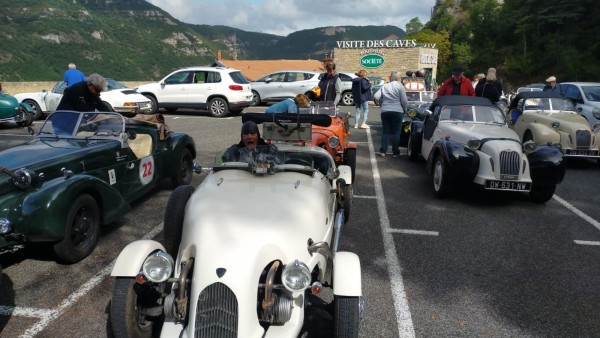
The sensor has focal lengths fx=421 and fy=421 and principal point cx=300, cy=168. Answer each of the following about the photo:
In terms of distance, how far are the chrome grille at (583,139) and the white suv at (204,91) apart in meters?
10.7

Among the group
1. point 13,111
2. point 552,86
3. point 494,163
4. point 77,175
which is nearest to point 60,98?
point 13,111

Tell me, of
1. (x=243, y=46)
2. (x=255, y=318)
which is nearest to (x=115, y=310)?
(x=255, y=318)

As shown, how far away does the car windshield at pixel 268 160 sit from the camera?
375 centimetres

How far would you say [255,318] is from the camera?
248 centimetres

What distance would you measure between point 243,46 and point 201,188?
203m

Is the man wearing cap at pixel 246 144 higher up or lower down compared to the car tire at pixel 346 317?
higher up

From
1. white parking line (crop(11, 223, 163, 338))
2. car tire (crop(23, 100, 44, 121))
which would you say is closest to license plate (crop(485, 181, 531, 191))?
white parking line (crop(11, 223, 163, 338))

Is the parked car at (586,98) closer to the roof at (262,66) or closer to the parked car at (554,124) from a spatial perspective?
the parked car at (554,124)

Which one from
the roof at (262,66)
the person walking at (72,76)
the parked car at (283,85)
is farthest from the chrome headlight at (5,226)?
the roof at (262,66)

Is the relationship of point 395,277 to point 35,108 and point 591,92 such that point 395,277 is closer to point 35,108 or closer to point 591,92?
point 591,92

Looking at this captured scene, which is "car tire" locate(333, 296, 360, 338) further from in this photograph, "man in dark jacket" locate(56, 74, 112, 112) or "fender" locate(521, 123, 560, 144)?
"fender" locate(521, 123, 560, 144)

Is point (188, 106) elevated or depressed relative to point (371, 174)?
elevated

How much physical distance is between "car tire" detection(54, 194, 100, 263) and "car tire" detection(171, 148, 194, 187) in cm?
235

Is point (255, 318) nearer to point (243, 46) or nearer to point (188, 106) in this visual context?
point (188, 106)
